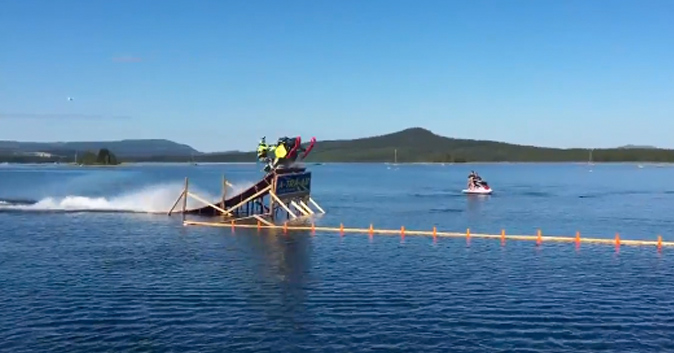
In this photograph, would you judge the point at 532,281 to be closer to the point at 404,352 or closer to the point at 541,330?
the point at 541,330

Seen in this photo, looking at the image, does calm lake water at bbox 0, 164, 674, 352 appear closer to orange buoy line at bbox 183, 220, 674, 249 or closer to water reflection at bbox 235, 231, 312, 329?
water reflection at bbox 235, 231, 312, 329

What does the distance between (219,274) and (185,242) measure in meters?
14.3

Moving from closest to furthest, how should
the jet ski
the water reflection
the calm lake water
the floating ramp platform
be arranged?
the calm lake water
the water reflection
the floating ramp platform
the jet ski

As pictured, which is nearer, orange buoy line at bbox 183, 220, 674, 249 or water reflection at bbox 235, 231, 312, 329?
water reflection at bbox 235, 231, 312, 329

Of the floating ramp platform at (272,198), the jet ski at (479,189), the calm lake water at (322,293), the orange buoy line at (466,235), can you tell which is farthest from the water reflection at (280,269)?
the jet ski at (479,189)

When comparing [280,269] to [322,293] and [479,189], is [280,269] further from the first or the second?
[479,189]

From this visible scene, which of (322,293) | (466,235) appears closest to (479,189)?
(466,235)

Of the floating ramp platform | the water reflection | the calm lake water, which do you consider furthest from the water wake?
the water reflection

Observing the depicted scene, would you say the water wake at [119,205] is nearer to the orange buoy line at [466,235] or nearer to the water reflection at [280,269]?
the orange buoy line at [466,235]

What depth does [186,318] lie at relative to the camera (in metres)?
27.0

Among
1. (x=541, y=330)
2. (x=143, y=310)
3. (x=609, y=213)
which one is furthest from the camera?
(x=609, y=213)

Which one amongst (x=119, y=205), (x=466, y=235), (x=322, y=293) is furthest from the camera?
(x=119, y=205)

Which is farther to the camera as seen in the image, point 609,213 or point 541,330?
point 609,213

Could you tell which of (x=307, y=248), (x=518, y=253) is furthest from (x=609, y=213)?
(x=307, y=248)
